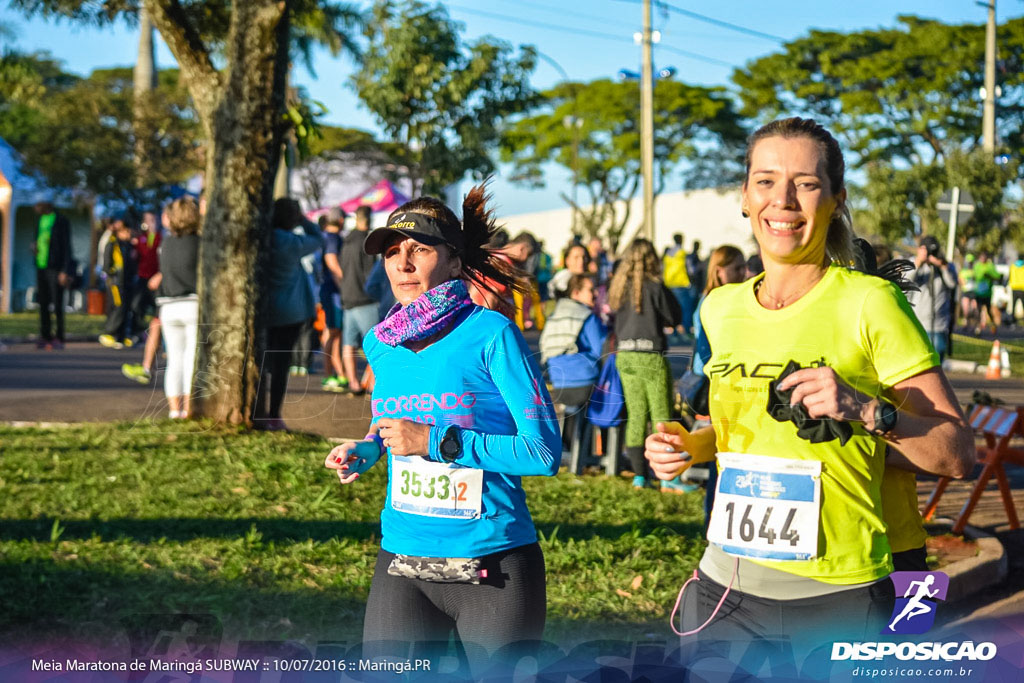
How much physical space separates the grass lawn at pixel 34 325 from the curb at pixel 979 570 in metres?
15.6

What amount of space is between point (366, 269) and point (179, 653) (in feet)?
25.4

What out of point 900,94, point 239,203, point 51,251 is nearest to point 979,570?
point 239,203

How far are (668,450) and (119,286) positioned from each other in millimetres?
15559

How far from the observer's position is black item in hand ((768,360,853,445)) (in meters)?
2.14

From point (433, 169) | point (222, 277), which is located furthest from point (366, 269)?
point (433, 169)

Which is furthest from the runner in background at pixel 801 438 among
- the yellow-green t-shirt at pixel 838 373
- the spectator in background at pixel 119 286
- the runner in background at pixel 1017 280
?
the runner in background at pixel 1017 280

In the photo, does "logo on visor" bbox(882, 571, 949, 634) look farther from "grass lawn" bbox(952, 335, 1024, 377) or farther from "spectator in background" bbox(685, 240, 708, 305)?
"spectator in background" bbox(685, 240, 708, 305)

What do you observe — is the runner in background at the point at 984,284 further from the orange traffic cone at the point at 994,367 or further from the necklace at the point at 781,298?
the necklace at the point at 781,298

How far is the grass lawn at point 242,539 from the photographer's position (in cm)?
505

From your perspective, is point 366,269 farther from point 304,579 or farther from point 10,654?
point 10,654

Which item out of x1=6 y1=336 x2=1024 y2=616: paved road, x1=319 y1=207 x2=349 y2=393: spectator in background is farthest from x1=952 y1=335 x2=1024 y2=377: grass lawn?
x1=319 y1=207 x2=349 y2=393: spectator in background

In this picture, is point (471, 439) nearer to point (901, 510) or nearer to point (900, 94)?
point (901, 510)

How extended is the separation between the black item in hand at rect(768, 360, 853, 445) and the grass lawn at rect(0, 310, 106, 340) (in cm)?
1821

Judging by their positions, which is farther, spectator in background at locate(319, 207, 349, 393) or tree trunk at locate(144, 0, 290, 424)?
spectator in background at locate(319, 207, 349, 393)
